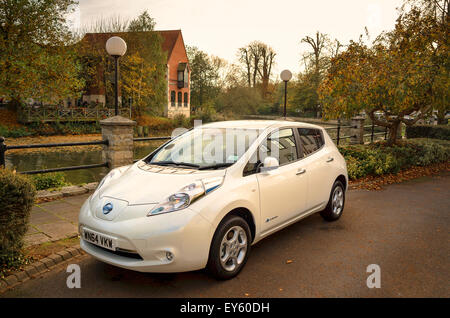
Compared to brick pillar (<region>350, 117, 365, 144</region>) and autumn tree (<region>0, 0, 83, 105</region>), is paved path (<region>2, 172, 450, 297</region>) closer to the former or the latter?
brick pillar (<region>350, 117, 365, 144</region>)

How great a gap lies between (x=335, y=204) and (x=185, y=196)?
10.9 feet

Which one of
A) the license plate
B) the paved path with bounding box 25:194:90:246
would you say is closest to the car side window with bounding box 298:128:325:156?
the license plate

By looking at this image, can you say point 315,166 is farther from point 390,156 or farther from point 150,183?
point 390,156

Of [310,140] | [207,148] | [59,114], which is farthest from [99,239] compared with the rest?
[59,114]

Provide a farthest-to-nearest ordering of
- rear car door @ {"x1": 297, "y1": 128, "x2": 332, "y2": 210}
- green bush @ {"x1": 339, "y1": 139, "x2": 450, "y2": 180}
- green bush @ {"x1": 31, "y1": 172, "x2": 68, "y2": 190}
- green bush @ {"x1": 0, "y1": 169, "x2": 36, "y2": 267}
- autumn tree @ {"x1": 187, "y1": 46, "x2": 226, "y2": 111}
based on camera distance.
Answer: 1. autumn tree @ {"x1": 187, "y1": 46, "x2": 226, "y2": 111}
2. green bush @ {"x1": 339, "y1": 139, "x2": 450, "y2": 180}
3. green bush @ {"x1": 31, "y1": 172, "x2": 68, "y2": 190}
4. rear car door @ {"x1": 297, "y1": 128, "x2": 332, "y2": 210}
5. green bush @ {"x1": 0, "y1": 169, "x2": 36, "y2": 267}

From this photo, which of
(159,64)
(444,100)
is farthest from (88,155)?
(444,100)

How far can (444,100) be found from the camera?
10906 millimetres

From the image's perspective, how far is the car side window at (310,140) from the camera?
5125 millimetres

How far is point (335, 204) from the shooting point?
580cm

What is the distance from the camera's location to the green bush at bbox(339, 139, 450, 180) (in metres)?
10.0

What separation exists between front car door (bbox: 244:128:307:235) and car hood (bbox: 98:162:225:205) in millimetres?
693

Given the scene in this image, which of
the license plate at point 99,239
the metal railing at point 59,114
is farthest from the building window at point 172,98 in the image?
the license plate at point 99,239

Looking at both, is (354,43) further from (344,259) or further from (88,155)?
(88,155)

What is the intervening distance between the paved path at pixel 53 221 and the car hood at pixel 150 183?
1.24 metres
